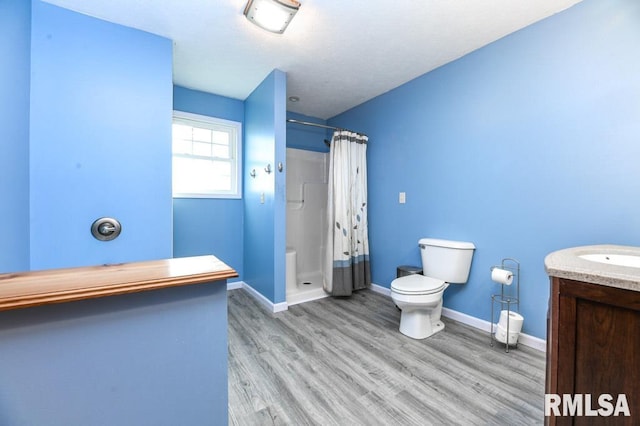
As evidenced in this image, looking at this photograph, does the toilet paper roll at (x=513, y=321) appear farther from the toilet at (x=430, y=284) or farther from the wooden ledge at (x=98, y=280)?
the wooden ledge at (x=98, y=280)

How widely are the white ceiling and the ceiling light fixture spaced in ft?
0.29

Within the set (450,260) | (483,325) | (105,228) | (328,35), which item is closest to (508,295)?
(483,325)

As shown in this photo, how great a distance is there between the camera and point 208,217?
10.1 feet

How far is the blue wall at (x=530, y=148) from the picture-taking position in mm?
1518

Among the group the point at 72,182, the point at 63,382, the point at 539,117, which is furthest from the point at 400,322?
the point at 72,182

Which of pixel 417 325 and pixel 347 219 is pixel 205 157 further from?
pixel 417 325

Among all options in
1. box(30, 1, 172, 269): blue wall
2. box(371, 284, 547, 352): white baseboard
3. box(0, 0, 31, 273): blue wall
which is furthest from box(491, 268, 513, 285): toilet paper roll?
box(0, 0, 31, 273): blue wall

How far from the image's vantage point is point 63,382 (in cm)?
70

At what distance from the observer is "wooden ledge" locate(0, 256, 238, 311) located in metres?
0.62

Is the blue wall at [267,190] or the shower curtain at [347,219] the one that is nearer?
the blue wall at [267,190]

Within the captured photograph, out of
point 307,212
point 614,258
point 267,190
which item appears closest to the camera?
point 614,258

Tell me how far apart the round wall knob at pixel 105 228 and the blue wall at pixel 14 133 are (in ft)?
1.17

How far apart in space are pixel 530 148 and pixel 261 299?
2.76 meters

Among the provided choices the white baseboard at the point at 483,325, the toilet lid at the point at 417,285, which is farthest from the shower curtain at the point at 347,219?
the white baseboard at the point at 483,325
